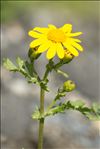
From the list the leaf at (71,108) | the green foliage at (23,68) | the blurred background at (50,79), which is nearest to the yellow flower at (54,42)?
the green foliage at (23,68)

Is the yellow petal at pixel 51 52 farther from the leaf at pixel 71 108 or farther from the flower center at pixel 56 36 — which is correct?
the leaf at pixel 71 108

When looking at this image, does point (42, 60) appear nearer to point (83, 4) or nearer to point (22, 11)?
point (22, 11)

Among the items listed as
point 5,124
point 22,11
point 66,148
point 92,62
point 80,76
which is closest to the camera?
point 66,148

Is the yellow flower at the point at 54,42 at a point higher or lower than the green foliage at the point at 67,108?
higher

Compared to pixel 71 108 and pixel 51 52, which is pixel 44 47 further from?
pixel 71 108

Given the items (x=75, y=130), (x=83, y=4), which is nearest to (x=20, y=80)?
(x=75, y=130)

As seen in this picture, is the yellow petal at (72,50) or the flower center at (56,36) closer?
the yellow petal at (72,50)

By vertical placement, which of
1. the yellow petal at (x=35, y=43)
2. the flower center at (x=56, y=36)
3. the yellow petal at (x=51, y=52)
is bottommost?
the yellow petal at (x=51, y=52)

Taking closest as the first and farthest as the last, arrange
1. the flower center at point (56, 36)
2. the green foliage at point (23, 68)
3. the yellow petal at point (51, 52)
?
the yellow petal at point (51, 52), the flower center at point (56, 36), the green foliage at point (23, 68)
